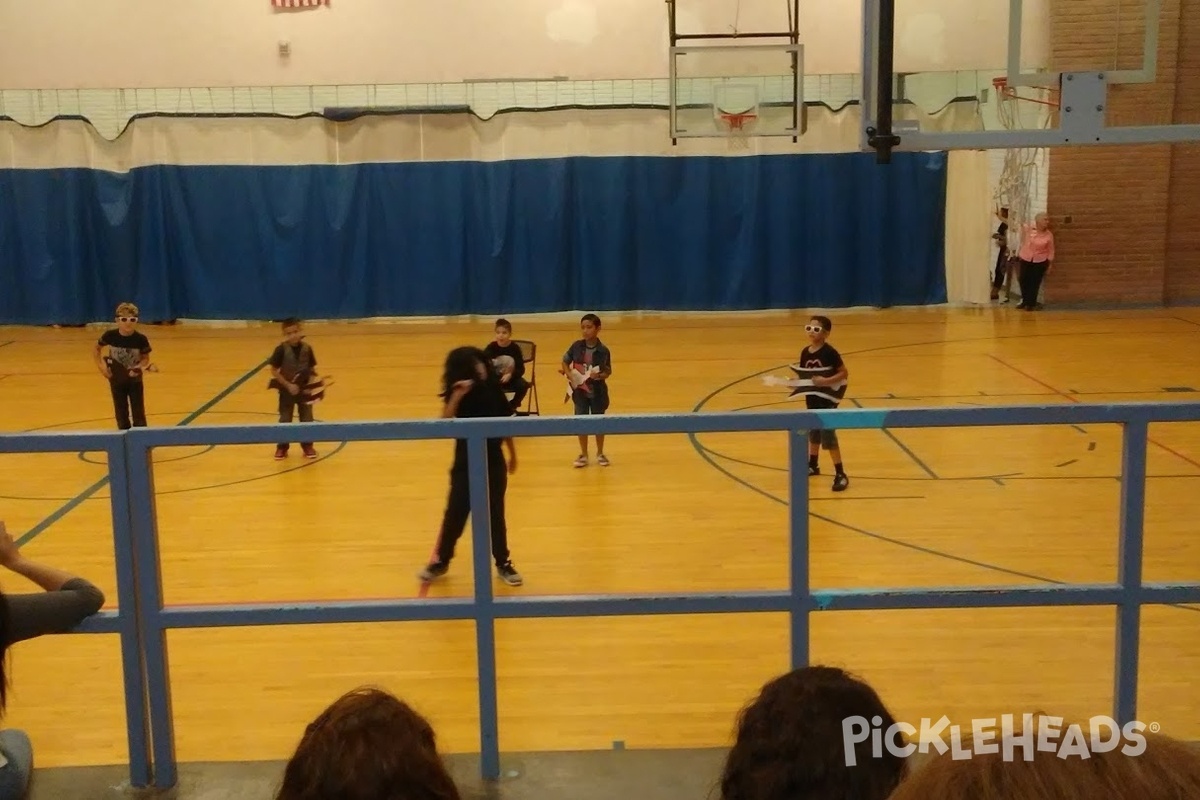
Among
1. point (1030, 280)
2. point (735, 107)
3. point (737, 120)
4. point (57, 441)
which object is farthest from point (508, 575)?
point (1030, 280)

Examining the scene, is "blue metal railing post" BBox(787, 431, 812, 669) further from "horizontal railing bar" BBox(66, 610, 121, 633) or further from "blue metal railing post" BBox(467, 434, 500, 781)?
"horizontal railing bar" BBox(66, 610, 121, 633)

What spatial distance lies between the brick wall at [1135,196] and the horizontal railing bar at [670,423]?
1660 cm

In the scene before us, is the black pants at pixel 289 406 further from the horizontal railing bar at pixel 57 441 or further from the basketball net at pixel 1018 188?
the basketball net at pixel 1018 188

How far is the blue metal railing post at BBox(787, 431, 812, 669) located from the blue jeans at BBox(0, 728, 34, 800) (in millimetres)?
2723

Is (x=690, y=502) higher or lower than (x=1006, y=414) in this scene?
lower

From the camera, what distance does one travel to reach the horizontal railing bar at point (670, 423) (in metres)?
4.20

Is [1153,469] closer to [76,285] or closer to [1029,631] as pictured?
[1029,631]

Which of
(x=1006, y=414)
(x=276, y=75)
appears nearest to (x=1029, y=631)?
(x=1006, y=414)

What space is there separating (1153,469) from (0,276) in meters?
18.2

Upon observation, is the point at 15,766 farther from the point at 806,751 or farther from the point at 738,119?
the point at 738,119

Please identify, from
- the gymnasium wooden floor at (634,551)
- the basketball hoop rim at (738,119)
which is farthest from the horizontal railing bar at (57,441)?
the basketball hoop rim at (738,119)

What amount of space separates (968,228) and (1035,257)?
1.31m

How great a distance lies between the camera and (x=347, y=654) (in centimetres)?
650

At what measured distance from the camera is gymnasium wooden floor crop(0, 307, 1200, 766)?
228 inches
